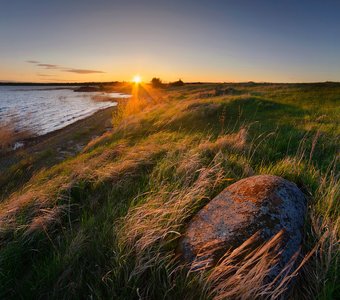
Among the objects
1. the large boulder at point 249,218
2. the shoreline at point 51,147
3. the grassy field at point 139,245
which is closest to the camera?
the grassy field at point 139,245

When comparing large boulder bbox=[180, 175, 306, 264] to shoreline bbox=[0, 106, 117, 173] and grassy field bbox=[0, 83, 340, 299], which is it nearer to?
grassy field bbox=[0, 83, 340, 299]

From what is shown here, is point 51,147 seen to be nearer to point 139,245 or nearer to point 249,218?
point 139,245

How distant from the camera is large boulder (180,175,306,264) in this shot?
2.40m

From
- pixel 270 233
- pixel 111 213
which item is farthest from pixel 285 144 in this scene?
pixel 111 213

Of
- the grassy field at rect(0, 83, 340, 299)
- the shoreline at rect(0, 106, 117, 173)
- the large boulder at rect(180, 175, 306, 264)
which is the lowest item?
the shoreline at rect(0, 106, 117, 173)

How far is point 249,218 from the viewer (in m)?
2.56

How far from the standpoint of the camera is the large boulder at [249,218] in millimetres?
2402

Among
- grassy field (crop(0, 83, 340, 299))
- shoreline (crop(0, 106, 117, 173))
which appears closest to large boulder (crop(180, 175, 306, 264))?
grassy field (crop(0, 83, 340, 299))

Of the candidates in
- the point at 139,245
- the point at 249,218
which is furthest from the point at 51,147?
the point at 249,218

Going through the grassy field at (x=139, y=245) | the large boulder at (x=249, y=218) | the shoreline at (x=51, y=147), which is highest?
the large boulder at (x=249, y=218)

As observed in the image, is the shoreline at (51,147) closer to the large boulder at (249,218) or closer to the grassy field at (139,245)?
the grassy field at (139,245)

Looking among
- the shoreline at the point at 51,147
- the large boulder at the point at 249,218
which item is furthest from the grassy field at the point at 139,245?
the shoreline at the point at 51,147

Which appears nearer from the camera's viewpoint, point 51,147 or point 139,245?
point 139,245

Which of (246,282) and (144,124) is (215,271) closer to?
(246,282)
